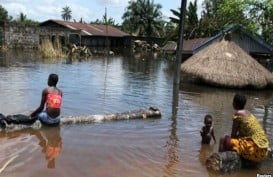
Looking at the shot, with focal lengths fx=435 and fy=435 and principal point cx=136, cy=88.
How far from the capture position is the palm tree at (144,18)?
6450 cm

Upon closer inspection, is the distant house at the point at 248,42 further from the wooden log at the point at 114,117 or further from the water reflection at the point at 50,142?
the water reflection at the point at 50,142

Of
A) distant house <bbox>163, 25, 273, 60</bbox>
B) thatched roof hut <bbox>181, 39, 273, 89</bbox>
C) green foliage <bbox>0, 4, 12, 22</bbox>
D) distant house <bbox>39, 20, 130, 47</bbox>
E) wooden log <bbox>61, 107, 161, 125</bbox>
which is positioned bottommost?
wooden log <bbox>61, 107, 161, 125</bbox>

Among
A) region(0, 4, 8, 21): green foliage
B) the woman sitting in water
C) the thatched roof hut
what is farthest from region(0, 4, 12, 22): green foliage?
the woman sitting in water

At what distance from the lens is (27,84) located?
650 inches

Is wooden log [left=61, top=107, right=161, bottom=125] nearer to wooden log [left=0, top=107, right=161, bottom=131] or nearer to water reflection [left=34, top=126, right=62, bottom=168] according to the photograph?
wooden log [left=0, top=107, right=161, bottom=131]

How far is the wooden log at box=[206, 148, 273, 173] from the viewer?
23.6 ft

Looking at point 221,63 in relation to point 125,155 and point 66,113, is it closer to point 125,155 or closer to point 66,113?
point 66,113

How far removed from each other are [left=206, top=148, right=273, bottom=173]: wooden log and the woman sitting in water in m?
0.11

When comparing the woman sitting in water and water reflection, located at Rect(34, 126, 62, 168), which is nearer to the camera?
the woman sitting in water

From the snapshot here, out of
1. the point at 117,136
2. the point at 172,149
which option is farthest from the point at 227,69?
the point at 172,149

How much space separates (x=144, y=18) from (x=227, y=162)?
58782 mm

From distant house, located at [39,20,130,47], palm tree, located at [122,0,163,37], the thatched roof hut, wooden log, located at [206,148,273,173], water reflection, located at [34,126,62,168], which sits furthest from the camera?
palm tree, located at [122,0,163,37]

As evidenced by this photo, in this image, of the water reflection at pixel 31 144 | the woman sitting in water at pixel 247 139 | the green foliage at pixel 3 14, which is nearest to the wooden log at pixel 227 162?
the woman sitting in water at pixel 247 139

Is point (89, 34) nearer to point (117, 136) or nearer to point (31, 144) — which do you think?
point (117, 136)
